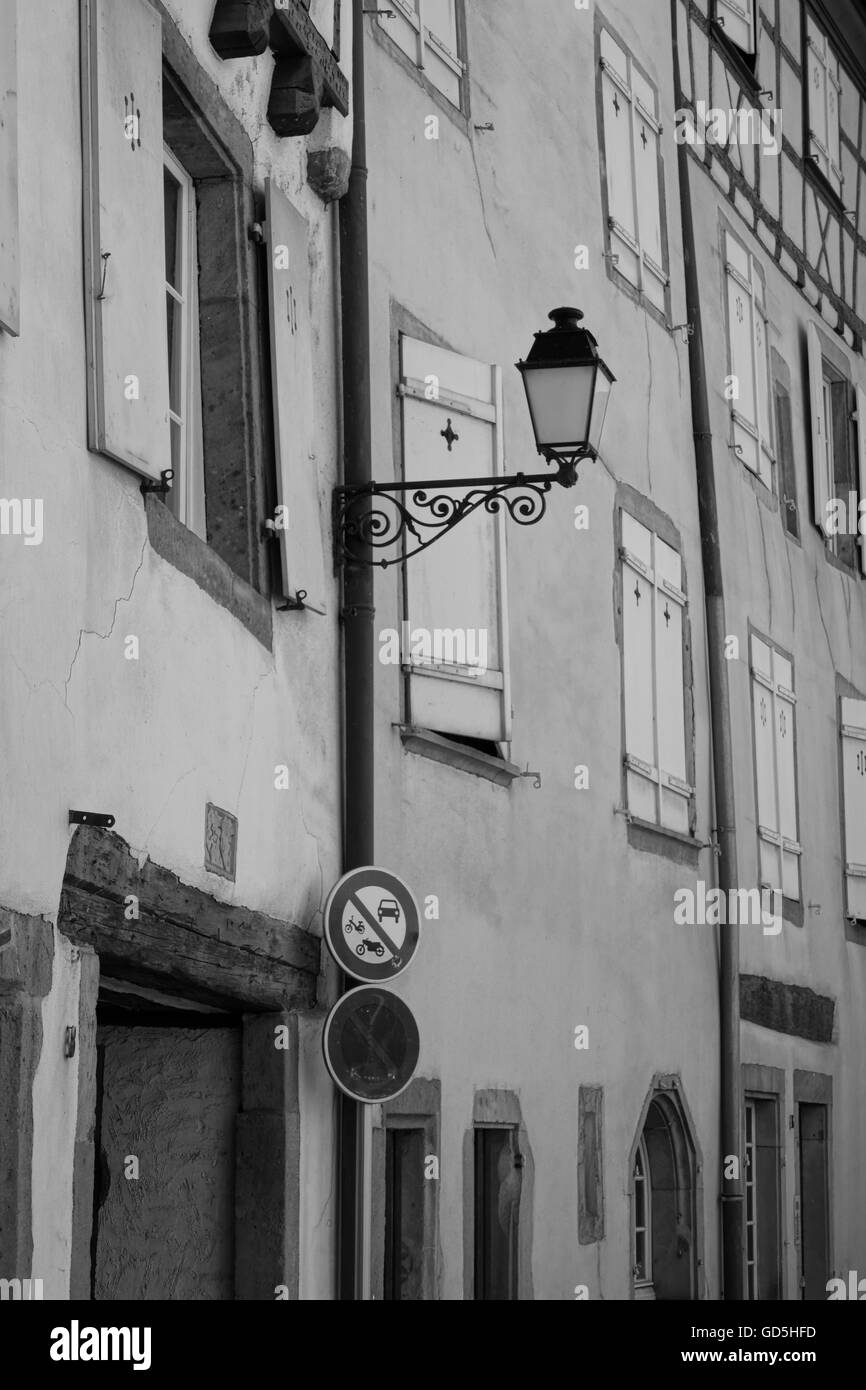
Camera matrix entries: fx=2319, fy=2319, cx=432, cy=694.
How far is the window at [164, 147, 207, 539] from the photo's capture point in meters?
6.40

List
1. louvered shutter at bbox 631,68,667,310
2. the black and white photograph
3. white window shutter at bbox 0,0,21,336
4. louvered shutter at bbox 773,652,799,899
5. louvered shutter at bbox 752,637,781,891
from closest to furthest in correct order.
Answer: white window shutter at bbox 0,0,21,336 < the black and white photograph < louvered shutter at bbox 631,68,667,310 < louvered shutter at bbox 752,637,781,891 < louvered shutter at bbox 773,652,799,899

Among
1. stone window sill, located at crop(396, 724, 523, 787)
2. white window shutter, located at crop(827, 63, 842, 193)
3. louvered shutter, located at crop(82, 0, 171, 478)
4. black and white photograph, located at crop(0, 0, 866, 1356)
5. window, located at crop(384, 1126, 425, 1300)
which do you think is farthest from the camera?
white window shutter, located at crop(827, 63, 842, 193)

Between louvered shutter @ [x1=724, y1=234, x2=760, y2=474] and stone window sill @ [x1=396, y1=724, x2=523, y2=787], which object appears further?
louvered shutter @ [x1=724, y1=234, x2=760, y2=474]

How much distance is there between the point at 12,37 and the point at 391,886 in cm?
313

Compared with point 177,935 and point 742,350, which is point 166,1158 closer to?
point 177,935

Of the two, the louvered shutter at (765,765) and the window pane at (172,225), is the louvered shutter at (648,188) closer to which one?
the louvered shutter at (765,765)

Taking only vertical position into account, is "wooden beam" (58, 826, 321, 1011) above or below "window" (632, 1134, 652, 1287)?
above

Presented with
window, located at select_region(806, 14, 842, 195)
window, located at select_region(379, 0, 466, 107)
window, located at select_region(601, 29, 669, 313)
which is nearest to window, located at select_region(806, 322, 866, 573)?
window, located at select_region(806, 14, 842, 195)

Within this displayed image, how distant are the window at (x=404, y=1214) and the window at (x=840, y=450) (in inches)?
298

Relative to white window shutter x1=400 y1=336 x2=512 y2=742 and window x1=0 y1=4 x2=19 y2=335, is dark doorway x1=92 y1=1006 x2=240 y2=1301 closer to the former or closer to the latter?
white window shutter x1=400 y1=336 x2=512 y2=742

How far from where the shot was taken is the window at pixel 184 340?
640cm

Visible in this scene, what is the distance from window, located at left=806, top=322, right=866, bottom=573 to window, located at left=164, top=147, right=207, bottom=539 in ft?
27.5
